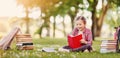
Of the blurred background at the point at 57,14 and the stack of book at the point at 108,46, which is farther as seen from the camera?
the blurred background at the point at 57,14

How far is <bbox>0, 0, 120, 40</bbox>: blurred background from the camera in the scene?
107 feet

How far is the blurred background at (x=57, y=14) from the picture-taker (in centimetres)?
3262

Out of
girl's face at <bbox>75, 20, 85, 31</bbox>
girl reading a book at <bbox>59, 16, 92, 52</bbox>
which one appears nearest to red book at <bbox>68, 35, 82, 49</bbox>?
girl reading a book at <bbox>59, 16, 92, 52</bbox>

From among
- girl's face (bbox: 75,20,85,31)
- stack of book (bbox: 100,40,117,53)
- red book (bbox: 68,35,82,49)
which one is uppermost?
girl's face (bbox: 75,20,85,31)

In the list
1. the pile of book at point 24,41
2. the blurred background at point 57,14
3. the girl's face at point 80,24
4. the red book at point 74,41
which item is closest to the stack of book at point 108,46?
the red book at point 74,41

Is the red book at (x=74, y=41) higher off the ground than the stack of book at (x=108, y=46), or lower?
higher

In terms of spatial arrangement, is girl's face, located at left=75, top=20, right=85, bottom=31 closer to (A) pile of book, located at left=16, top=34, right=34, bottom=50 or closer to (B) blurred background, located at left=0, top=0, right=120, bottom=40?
(A) pile of book, located at left=16, top=34, right=34, bottom=50

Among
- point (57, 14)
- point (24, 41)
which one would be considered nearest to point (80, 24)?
point (24, 41)

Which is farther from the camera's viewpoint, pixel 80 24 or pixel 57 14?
pixel 57 14

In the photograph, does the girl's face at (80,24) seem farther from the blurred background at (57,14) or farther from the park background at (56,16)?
the blurred background at (57,14)

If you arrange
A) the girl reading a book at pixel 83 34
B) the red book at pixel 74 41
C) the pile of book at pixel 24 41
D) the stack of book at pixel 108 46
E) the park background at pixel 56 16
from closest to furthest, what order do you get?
the red book at pixel 74 41
the girl reading a book at pixel 83 34
the stack of book at pixel 108 46
the pile of book at pixel 24 41
the park background at pixel 56 16

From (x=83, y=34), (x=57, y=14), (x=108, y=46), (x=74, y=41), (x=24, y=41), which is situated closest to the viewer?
(x=74, y=41)

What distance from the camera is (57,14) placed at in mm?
33969

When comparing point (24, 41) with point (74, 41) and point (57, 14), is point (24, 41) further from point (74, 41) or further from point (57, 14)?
point (57, 14)
